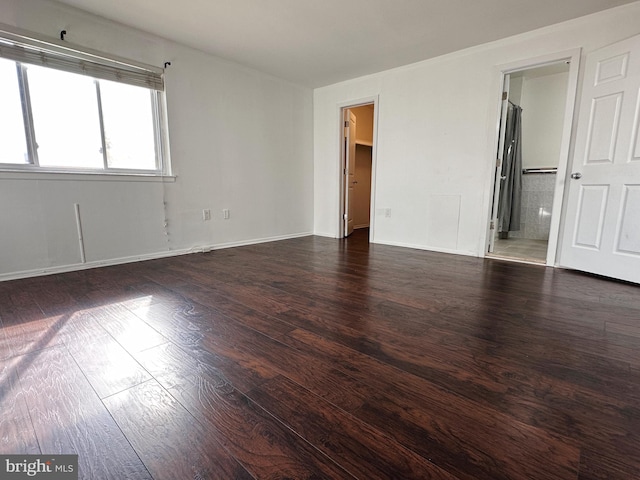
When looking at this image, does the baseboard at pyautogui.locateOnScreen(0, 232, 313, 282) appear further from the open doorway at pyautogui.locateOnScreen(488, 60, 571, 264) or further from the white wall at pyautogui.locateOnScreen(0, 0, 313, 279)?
the open doorway at pyautogui.locateOnScreen(488, 60, 571, 264)

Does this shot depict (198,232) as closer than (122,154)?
No

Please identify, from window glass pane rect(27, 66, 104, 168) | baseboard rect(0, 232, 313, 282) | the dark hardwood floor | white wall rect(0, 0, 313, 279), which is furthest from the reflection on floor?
window glass pane rect(27, 66, 104, 168)

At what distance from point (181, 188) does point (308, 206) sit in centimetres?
216

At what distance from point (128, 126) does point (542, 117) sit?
577 centimetres

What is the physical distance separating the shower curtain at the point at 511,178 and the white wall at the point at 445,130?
146 cm

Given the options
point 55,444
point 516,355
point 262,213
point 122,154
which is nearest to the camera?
point 55,444

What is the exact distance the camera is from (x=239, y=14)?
2752 mm

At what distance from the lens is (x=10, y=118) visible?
252 cm

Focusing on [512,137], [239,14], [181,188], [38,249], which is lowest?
[38,249]

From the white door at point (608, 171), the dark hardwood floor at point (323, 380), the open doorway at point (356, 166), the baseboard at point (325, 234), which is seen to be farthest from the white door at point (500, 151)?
the baseboard at point (325, 234)

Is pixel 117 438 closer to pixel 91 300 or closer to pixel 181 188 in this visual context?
pixel 91 300

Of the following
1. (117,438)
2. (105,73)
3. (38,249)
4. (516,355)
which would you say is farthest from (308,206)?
(117,438)

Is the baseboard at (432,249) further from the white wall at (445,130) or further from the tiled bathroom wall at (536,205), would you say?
the tiled bathroom wall at (536,205)

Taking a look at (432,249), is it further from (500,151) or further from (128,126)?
(128,126)
